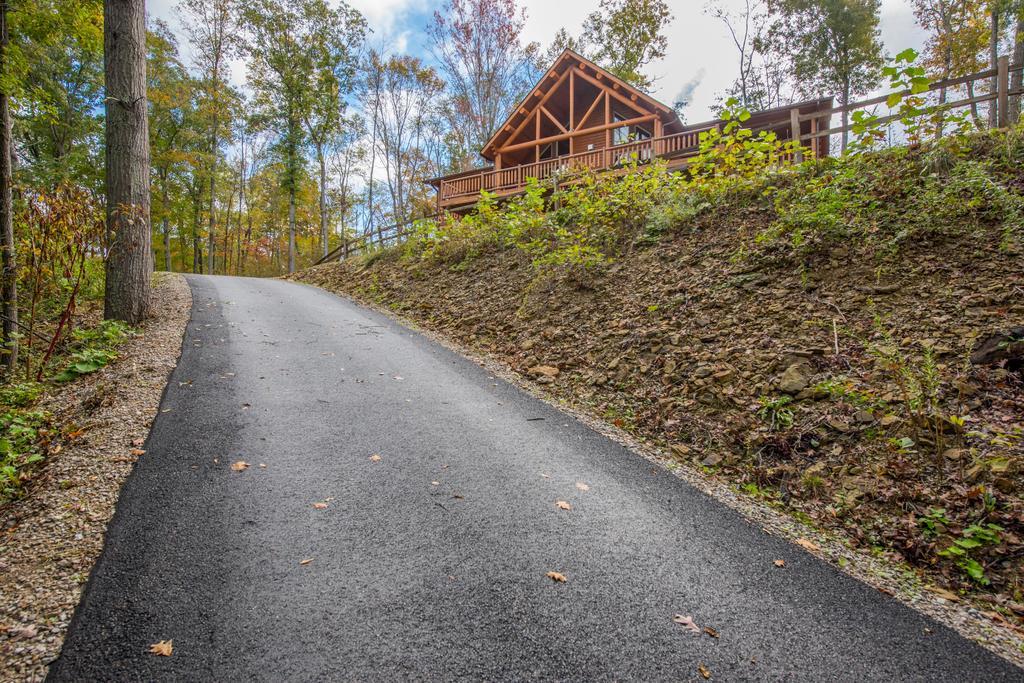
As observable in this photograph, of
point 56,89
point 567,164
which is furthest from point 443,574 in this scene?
point 56,89

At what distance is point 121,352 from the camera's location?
5277 mm

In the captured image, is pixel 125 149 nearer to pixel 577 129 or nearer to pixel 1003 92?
pixel 1003 92

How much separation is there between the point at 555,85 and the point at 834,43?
1562 cm

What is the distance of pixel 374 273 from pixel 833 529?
11971mm

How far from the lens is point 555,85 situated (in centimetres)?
1725

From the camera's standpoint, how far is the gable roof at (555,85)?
1506cm

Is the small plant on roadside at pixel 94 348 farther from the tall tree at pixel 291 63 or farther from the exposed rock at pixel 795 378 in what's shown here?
the tall tree at pixel 291 63

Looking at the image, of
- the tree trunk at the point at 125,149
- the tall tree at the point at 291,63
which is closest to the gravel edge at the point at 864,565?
the tree trunk at the point at 125,149

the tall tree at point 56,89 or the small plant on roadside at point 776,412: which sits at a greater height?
the tall tree at point 56,89

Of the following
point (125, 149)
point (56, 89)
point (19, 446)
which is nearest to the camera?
point (19, 446)

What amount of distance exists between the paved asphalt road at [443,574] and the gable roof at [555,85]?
14774 mm

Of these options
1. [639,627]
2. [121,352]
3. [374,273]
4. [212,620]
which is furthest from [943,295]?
[374,273]

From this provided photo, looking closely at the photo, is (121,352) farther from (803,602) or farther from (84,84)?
(84,84)

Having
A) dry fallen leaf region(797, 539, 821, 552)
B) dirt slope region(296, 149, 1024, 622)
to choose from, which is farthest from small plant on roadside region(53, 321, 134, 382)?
dry fallen leaf region(797, 539, 821, 552)
